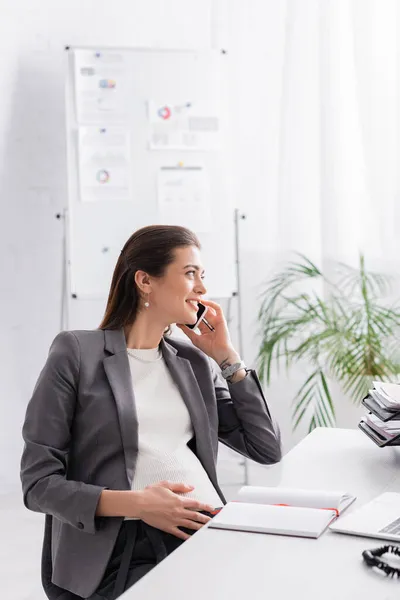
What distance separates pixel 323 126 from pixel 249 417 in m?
2.11

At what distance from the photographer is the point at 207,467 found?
5.53ft

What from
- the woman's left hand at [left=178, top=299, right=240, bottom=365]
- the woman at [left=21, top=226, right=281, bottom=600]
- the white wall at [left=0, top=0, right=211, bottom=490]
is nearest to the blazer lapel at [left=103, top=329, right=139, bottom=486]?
the woman at [left=21, top=226, right=281, bottom=600]

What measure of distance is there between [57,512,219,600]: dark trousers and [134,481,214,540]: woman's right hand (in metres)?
0.07

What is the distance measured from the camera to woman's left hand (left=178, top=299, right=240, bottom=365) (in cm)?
186

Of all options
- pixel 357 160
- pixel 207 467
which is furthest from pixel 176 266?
pixel 357 160

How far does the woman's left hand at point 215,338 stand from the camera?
1855 millimetres

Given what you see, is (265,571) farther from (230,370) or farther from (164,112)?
(164,112)

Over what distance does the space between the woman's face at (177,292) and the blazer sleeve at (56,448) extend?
22 cm

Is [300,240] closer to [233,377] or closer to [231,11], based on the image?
[231,11]

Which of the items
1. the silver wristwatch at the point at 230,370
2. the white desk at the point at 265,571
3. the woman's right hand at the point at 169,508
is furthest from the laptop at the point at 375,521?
A: the silver wristwatch at the point at 230,370

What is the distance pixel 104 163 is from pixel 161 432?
1.92m

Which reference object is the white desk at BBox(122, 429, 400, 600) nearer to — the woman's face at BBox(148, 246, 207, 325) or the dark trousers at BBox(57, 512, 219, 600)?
the dark trousers at BBox(57, 512, 219, 600)

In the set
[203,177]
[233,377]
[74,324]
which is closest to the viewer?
[233,377]

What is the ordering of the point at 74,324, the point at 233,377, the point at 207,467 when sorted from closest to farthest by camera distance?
the point at 207,467, the point at 233,377, the point at 74,324
